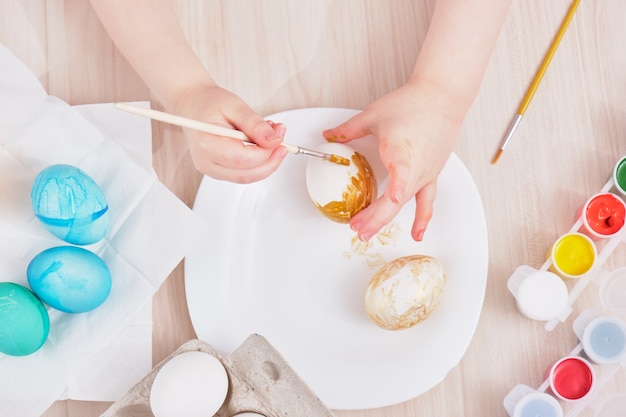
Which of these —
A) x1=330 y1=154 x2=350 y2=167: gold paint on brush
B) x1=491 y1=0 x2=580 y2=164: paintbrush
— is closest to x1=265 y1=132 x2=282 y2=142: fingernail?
x1=330 y1=154 x2=350 y2=167: gold paint on brush

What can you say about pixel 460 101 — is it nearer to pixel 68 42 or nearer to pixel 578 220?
pixel 578 220

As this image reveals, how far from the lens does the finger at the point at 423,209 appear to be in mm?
830

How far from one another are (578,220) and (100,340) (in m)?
0.65

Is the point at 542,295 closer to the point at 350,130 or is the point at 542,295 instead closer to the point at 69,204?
the point at 350,130

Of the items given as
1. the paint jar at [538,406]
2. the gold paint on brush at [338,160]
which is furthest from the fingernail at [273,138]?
the paint jar at [538,406]

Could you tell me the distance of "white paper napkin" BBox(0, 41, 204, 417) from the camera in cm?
84

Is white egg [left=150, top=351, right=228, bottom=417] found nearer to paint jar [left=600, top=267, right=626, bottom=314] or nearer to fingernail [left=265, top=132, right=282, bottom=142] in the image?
fingernail [left=265, top=132, right=282, bottom=142]

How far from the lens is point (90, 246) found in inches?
34.8

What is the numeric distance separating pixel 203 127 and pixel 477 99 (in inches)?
16.8

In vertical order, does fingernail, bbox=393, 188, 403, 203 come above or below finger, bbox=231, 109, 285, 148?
below

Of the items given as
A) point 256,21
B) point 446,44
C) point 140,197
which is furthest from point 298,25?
point 140,197

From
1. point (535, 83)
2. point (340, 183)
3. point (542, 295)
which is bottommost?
point (542, 295)

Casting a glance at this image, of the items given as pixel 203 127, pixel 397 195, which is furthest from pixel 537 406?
pixel 203 127

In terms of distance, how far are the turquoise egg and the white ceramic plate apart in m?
0.19
